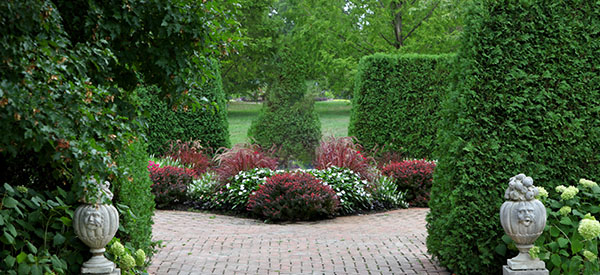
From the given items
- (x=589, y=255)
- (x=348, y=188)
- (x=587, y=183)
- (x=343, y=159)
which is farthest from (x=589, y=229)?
(x=343, y=159)

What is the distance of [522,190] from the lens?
438 centimetres

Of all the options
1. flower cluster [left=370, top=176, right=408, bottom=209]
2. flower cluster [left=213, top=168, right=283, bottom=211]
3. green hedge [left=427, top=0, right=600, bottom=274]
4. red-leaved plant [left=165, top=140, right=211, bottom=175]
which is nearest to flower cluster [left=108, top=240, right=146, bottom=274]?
green hedge [left=427, top=0, right=600, bottom=274]

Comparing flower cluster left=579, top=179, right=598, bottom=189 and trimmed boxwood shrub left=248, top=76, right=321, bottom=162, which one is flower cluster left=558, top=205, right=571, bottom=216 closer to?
flower cluster left=579, top=179, right=598, bottom=189

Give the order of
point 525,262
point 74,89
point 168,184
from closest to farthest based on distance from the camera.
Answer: point 74,89, point 525,262, point 168,184

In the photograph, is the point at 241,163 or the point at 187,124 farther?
the point at 187,124

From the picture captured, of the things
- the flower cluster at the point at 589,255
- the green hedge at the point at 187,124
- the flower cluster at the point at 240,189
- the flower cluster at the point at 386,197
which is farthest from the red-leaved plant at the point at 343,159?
the flower cluster at the point at 589,255

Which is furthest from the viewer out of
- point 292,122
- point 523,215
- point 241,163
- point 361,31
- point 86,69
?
point 361,31

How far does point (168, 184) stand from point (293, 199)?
251 centimetres

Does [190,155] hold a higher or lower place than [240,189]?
higher

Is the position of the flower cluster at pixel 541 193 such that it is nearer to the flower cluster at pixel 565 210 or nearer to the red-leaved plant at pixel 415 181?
the flower cluster at pixel 565 210

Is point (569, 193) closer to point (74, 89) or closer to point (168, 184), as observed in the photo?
point (74, 89)

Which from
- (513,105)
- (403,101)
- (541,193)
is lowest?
(541,193)

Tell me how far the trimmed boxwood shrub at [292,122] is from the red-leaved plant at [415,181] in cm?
294

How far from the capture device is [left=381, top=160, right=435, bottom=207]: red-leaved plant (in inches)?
385
